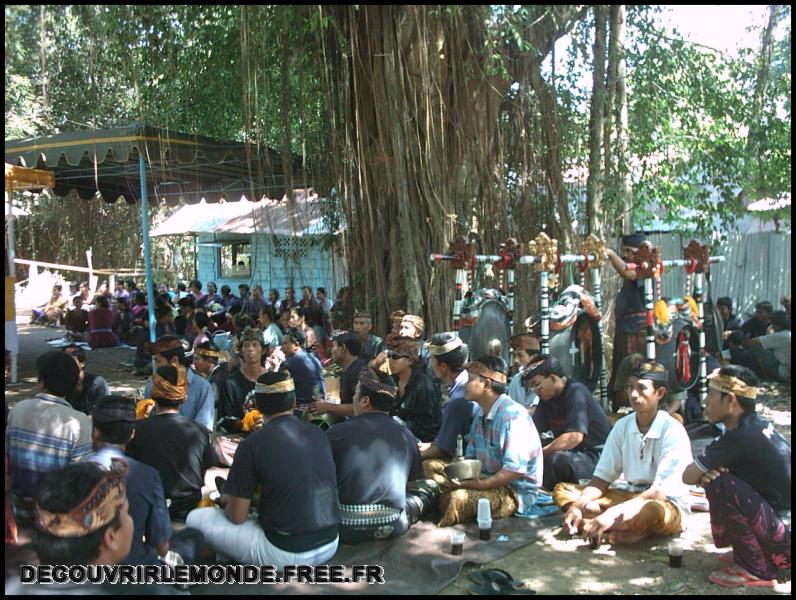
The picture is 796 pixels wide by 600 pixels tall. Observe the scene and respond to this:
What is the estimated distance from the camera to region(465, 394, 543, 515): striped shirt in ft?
13.6

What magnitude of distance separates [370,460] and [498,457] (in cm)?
91

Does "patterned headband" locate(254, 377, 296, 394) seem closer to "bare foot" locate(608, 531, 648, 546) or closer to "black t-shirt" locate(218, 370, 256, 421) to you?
"bare foot" locate(608, 531, 648, 546)

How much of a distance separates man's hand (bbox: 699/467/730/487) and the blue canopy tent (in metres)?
4.46

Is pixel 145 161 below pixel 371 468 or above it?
above

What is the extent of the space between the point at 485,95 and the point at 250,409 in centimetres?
454

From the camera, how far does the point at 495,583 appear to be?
3.43m

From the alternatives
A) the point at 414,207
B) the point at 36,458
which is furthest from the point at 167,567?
the point at 414,207

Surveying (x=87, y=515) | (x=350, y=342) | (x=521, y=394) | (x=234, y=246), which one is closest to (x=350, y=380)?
(x=350, y=342)

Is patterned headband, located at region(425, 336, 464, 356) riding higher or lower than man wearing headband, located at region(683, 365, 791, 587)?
higher

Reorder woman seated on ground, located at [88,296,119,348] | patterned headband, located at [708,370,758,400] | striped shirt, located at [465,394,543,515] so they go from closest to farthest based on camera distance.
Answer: patterned headband, located at [708,370,758,400] < striped shirt, located at [465,394,543,515] < woman seated on ground, located at [88,296,119,348]

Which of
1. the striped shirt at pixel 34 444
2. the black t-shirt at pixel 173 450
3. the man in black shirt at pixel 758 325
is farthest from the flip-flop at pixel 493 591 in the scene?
the man in black shirt at pixel 758 325

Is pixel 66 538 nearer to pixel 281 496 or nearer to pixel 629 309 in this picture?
pixel 281 496

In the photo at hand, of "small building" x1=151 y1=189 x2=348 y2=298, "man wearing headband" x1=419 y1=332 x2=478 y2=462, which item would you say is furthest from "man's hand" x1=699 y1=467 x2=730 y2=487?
"small building" x1=151 y1=189 x2=348 y2=298


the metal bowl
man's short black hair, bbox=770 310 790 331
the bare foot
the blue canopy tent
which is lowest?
the bare foot
